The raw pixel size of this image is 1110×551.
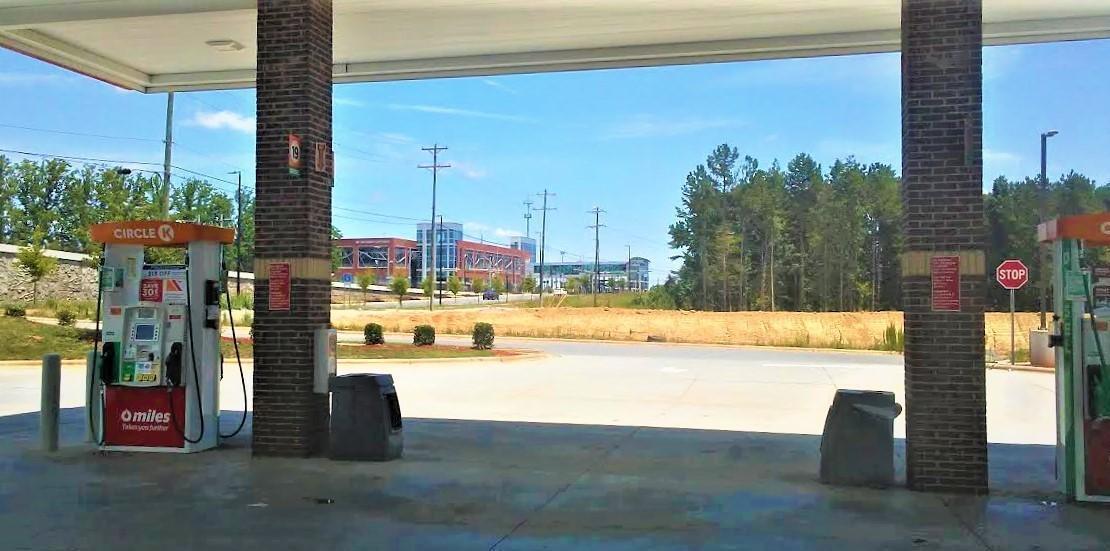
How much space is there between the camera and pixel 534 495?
7898 millimetres

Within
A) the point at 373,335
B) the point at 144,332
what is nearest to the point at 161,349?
the point at 144,332

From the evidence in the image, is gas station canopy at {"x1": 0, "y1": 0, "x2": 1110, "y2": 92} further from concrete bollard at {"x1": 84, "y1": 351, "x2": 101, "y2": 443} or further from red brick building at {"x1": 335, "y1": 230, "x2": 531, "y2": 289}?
red brick building at {"x1": 335, "y1": 230, "x2": 531, "y2": 289}

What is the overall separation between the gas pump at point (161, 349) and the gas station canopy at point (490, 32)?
11.3ft

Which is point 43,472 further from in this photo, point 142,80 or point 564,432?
point 142,80

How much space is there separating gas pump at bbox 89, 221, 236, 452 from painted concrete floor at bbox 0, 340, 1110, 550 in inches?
13.3

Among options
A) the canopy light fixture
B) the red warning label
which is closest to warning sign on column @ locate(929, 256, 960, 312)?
the red warning label

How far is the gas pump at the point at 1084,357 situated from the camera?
298 inches

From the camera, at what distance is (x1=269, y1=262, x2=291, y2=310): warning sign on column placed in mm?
9602

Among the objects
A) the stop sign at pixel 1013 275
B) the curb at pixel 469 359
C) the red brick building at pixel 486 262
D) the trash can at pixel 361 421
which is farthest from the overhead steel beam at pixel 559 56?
the red brick building at pixel 486 262

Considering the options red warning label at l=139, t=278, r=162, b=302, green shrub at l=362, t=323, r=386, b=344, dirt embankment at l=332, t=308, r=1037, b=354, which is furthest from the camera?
dirt embankment at l=332, t=308, r=1037, b=354

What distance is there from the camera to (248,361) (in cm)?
2627

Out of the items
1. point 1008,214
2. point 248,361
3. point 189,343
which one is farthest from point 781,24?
point 1008,214

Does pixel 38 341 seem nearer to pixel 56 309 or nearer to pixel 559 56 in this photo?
pixel 56 309

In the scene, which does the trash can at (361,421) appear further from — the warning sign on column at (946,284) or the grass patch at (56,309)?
the grass patch at (56,309)
